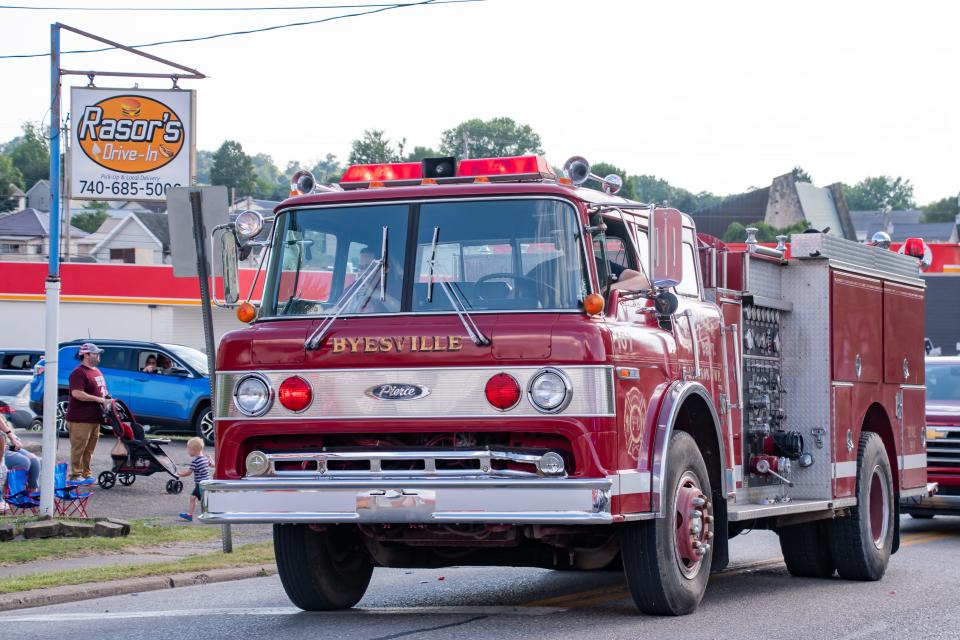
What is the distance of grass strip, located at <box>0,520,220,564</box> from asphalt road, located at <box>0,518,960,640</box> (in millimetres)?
2109

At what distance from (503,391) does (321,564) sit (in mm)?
2136

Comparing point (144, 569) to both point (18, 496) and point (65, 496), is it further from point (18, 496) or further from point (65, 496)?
point (18, 496)

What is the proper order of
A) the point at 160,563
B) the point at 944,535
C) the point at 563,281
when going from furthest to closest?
the point at 944,535, the point at 160,563, the point at 563,281

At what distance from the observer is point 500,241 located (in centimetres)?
846

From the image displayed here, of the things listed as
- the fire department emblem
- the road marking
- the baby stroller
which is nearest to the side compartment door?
the road marking

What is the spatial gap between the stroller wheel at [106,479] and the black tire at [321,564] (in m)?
10.3

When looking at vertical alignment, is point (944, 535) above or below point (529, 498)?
below

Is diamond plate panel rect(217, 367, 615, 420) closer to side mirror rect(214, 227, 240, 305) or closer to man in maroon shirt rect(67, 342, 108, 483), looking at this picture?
side mirror rect(214, 227, 240, 305)

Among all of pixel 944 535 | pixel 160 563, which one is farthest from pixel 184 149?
pixel 944 535

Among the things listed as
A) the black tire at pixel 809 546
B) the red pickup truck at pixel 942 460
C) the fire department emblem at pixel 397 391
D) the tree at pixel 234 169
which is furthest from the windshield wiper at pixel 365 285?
the tree at pixel 234 169

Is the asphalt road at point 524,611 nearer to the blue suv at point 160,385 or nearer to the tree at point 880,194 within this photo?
the blue suv at point 160,385

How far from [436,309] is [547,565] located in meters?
1.88

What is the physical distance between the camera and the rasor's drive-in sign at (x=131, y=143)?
18547 mm

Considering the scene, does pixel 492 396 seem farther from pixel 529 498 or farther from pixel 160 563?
pixel 160 563
